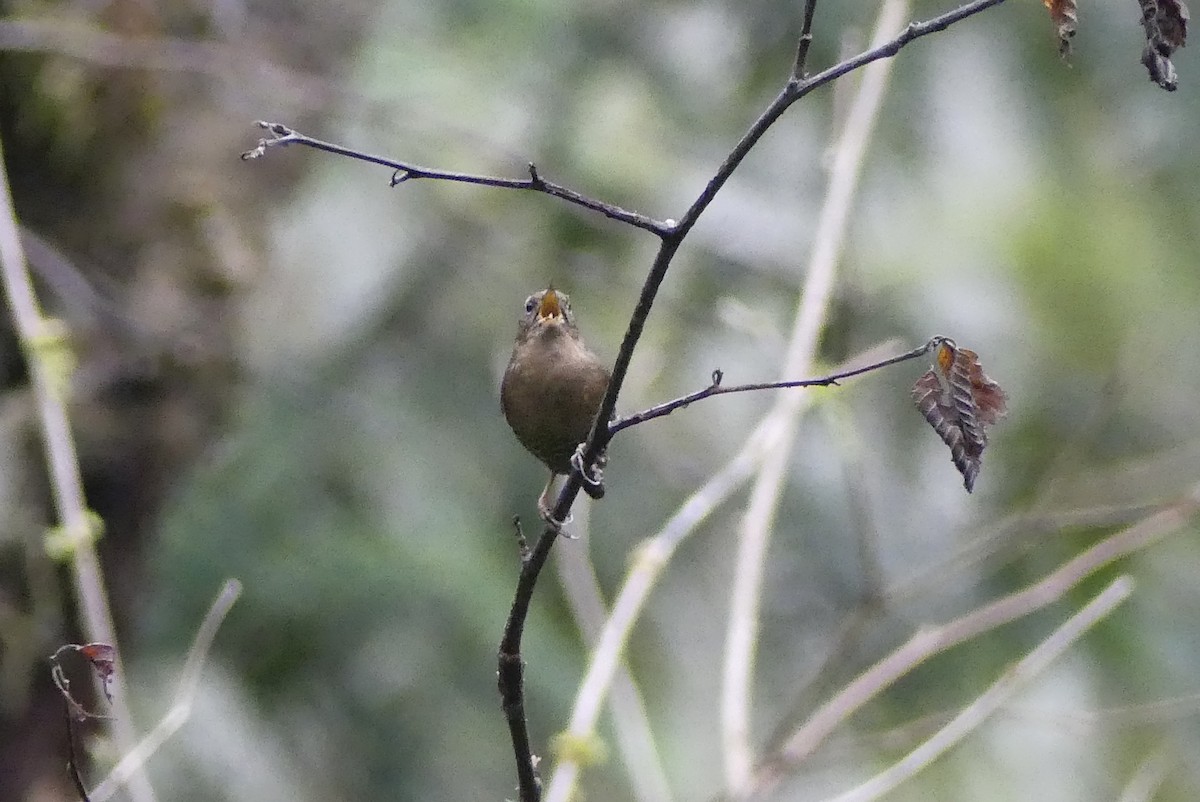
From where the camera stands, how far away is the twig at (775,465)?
328cm

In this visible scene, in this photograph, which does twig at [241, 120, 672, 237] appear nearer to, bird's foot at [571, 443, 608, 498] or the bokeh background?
bird's foot at [571, 443, 608, 498]

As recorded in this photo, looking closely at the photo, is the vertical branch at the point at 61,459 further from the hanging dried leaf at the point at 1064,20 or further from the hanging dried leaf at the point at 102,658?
the hanging dried leaf at the point at 1064,20

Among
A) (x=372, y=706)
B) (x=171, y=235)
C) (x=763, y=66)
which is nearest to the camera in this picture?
(x=171, y=235)

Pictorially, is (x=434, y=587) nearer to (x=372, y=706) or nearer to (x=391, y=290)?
(x=372, y=706)

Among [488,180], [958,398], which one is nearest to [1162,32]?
[958,398]

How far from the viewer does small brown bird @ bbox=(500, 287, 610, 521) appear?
262 cm

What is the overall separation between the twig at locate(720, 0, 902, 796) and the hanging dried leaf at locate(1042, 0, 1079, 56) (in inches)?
72.1

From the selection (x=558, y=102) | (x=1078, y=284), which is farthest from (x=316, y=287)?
(x=1078, y=284)

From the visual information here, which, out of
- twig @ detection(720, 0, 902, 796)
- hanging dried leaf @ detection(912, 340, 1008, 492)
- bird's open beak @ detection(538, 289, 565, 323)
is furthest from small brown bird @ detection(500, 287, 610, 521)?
hanging dried leaf @ detection(912, 340, 1008, 492)

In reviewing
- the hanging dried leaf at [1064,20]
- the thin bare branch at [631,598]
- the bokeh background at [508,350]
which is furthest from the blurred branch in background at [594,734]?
the hanging dried leaf at [1064,20]

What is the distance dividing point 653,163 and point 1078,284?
73.6 inches

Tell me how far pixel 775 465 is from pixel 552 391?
3.25 ft

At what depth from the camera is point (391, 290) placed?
6684mm

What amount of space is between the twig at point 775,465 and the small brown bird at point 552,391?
2.33 feet
